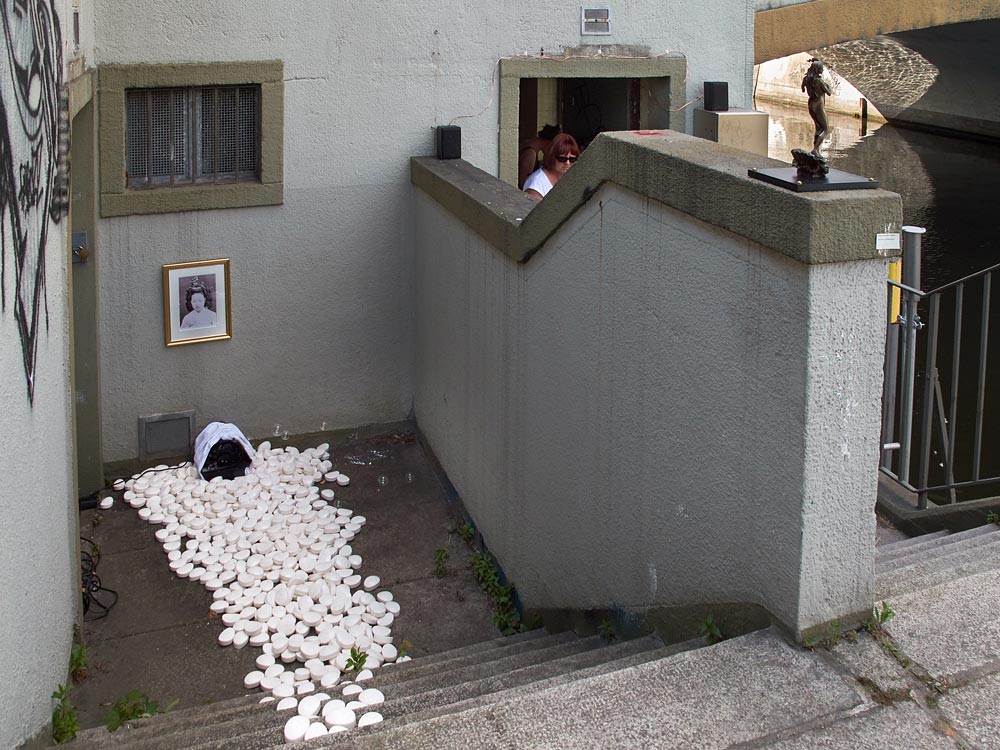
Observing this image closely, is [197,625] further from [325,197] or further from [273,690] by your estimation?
[325,197]

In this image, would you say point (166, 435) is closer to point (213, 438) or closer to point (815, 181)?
point (213, 438)

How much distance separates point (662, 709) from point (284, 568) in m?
3.61

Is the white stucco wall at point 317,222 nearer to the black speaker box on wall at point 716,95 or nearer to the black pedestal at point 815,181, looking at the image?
the black speaker box on wall at point 716,95

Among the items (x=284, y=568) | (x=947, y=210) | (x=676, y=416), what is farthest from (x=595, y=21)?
(x=947, y=210)

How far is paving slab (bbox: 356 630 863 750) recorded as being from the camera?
10.5ft

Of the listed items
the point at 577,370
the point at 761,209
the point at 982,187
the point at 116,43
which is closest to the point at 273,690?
the point at 577,370

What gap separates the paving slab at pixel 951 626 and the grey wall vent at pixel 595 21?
17.6ft

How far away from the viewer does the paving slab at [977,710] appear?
10.4 feet

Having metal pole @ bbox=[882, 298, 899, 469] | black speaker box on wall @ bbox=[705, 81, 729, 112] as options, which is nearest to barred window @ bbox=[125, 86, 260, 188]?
black speaker box on wall @ bbox=[705, 81, 729, 112]

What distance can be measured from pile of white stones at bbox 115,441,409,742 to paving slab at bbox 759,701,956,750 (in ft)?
5.72

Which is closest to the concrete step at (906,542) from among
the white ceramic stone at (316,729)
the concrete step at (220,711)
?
the concrete step at (220,711)

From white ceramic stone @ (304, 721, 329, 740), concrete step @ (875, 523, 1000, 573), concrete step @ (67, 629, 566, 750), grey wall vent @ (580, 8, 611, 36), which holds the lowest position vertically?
concrete step @ (67, 629, 566, 750)

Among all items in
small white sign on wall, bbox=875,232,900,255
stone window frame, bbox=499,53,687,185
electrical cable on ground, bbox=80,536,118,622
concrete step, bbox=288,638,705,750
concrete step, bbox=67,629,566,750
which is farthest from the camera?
stone window frame, bbox=499,53,687,185

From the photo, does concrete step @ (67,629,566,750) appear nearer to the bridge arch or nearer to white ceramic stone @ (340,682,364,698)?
white ceramic stone @ (340,682,364,698)
